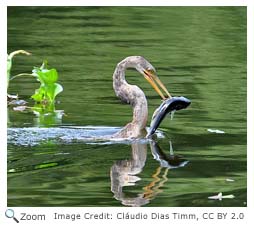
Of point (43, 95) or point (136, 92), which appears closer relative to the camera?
point (136, 92)

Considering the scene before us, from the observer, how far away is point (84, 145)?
9.05 metres

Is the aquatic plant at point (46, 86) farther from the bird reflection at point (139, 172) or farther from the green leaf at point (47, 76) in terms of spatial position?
the bird reflection at point (139, 172)

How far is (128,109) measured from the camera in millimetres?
10391

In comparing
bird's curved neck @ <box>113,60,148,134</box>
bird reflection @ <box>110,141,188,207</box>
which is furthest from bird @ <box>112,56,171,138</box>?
bird reflection @ <box>110,141,188,207</box>

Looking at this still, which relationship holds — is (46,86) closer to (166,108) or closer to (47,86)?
(47,86)

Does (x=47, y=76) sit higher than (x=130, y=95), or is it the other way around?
(x=47, y=76)

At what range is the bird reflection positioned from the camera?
7738 millimetres

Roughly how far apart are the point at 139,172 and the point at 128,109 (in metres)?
2.08
